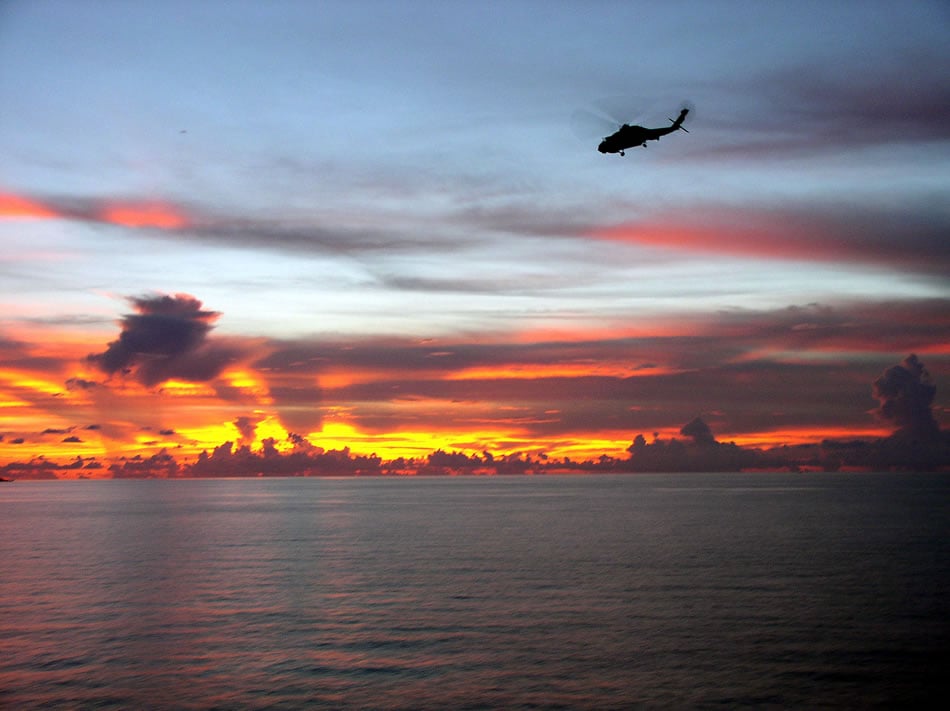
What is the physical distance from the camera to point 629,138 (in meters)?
62.8

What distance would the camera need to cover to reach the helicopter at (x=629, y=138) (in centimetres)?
6244

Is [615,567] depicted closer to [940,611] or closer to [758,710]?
[940,611]

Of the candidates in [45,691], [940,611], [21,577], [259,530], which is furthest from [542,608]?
[259,530]

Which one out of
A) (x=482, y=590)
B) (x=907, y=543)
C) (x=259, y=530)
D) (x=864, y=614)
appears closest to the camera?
(x=864, y=614)

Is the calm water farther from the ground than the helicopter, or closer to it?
closer to it

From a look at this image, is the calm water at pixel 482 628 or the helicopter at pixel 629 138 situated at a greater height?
the helicopter at pixel 629 138

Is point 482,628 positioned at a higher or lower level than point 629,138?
lower

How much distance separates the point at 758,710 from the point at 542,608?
3148cm

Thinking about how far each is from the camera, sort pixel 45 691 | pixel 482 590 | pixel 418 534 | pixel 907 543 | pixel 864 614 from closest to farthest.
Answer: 1. pixel 45 691
2. pixel 864 614
3. pixel 482 590
4. pixel 907 543
5. pixel 418 534

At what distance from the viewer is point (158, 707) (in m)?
57.8

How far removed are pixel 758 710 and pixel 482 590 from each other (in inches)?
1740

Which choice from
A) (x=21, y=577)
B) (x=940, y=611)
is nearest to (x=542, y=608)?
(x=940, y=611)

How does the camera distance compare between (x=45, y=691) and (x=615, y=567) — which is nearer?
(x=45, y=691)

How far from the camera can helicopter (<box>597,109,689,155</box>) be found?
62.4 m
